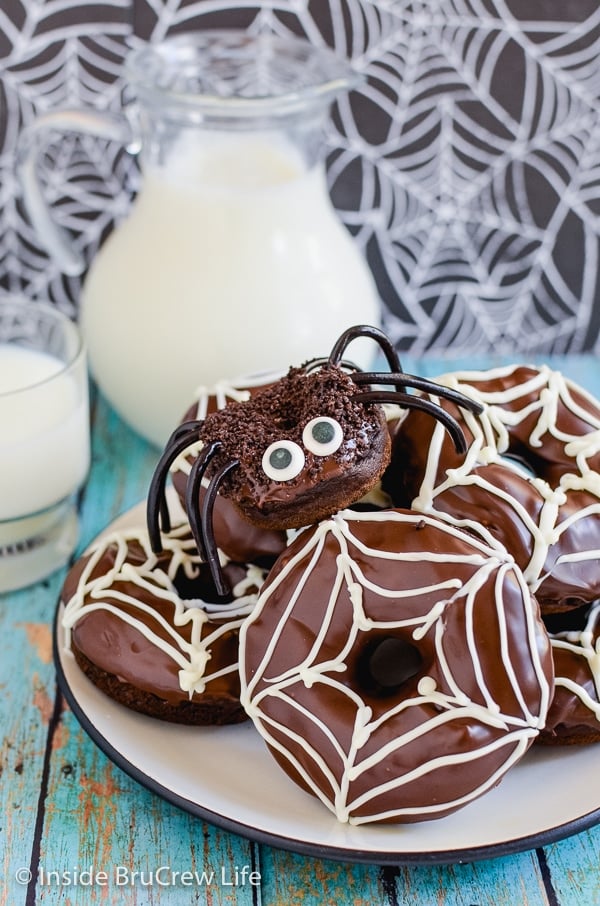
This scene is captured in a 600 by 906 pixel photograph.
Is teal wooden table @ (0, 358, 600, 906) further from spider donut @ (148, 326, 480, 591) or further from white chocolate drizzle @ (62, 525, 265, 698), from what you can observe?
spider donut @ (148, 326, 480, 591)

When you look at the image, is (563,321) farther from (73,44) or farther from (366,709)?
(366,709)

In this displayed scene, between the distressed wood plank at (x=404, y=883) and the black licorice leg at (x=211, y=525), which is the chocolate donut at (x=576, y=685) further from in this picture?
the black licorice leg at (x=211, y=525)

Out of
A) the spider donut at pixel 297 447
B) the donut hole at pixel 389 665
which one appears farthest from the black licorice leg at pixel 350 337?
the donut hole at pixel 389 665

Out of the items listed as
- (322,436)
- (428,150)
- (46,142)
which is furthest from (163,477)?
(428,150)

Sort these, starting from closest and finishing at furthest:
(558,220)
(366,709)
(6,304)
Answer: (366,709)
(6,304)
(558,220)

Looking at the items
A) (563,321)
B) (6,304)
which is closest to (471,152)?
(563,321)

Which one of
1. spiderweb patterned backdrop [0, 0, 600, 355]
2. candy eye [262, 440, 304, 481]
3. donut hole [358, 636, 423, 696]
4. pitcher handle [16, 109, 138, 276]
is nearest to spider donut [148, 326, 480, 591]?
candy eye [262, 440, 304, 481]

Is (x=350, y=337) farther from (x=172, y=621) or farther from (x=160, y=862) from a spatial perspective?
(x=160, y=862)
